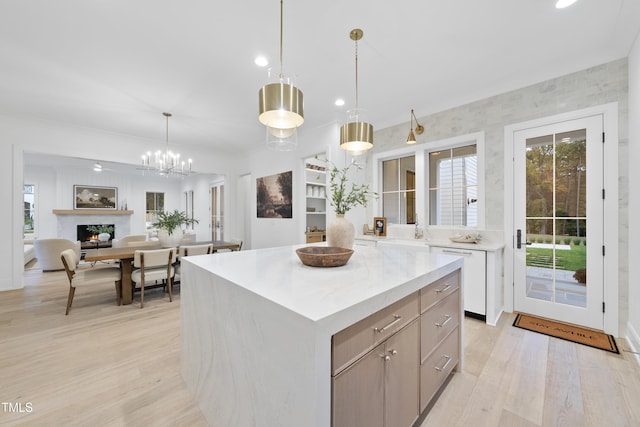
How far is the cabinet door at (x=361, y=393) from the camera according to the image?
87 centimetres

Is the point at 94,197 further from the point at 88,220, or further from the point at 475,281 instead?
the point at 475,281

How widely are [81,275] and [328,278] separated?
12.0ft

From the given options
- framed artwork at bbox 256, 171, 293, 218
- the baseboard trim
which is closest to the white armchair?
framed artwork at bbox 256, 171, 293, 218

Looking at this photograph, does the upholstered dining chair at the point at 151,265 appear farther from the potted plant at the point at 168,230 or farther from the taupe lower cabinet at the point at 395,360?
the taupe lower cabinet at the point at 395,360

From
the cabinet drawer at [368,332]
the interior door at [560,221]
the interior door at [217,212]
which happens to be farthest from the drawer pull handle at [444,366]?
the interior door at [217,212]

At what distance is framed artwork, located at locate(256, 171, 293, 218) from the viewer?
16.8ft

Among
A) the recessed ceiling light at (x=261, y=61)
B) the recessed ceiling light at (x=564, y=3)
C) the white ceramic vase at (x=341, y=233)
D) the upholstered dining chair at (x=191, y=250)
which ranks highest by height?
the recessed ceiling light at (x=261, y=61)

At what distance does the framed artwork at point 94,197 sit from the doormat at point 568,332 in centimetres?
1079

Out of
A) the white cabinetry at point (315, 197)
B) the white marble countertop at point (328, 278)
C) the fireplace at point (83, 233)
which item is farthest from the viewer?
the fireplace at point (83, 233)

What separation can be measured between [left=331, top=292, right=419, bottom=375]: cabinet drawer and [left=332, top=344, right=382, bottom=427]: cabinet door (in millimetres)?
36

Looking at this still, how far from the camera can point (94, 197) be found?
26.6 ft

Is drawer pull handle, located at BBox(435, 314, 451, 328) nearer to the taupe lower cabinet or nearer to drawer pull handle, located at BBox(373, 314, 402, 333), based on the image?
the taupe lower cabinet

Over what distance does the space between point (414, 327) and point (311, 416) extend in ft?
2.45

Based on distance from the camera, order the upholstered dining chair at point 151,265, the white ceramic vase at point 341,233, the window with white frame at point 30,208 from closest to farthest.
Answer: the white ceramic vase at point 341,233, the upholstered dining chair at point 151,265, the window with white frame at point 30,208
